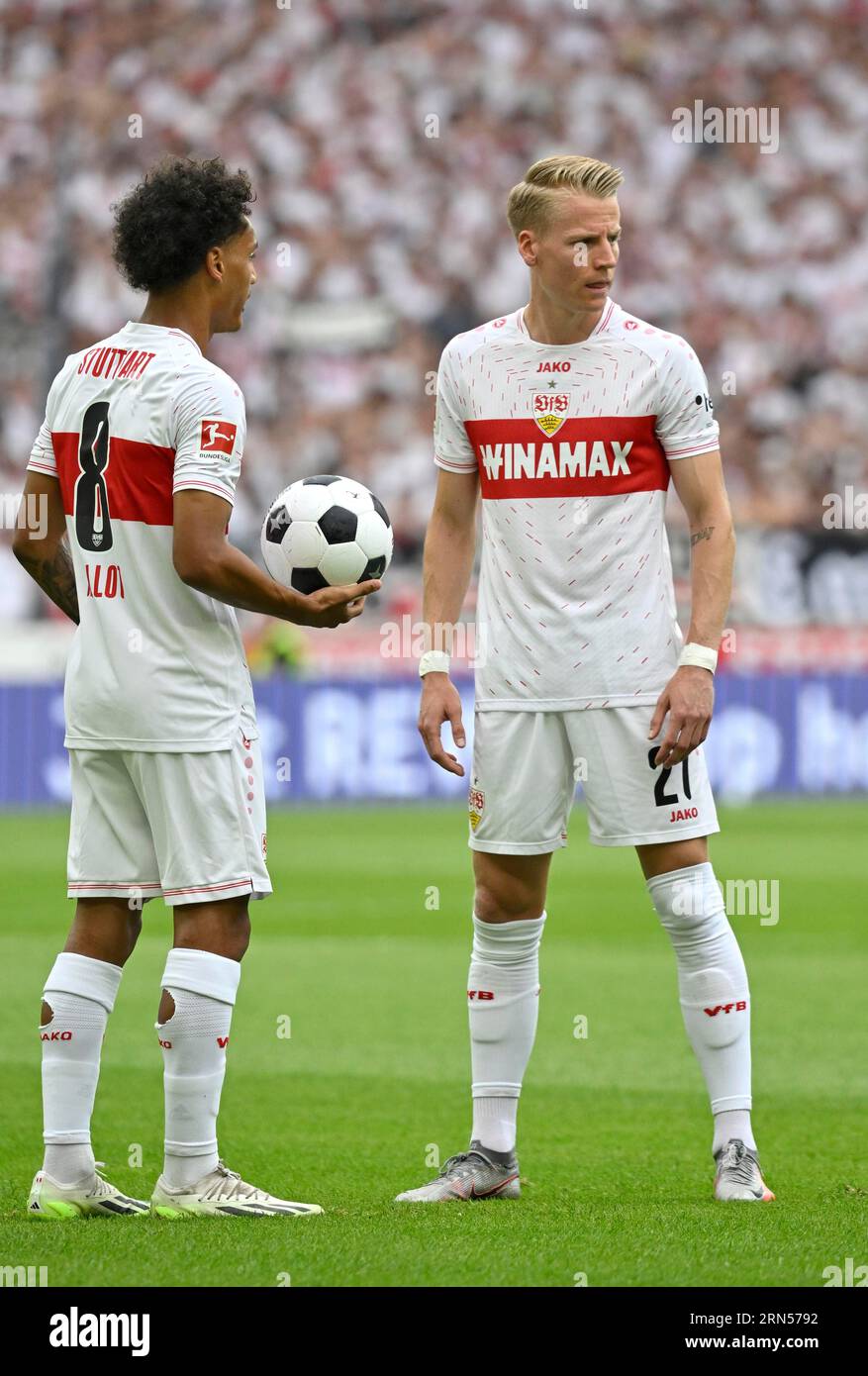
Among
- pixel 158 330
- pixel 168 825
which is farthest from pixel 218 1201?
pixel 158 330

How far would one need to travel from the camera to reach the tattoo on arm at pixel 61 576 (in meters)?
4.37

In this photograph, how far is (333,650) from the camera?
18344 mm

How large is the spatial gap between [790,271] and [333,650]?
8196mm

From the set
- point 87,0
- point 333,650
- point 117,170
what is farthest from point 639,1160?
point 87,0

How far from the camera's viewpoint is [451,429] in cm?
456

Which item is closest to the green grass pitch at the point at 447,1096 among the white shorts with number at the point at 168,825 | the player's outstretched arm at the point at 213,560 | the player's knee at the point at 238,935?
the player's knee at the point at 238,935

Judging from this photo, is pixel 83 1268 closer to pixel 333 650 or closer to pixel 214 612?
pixel 214 612

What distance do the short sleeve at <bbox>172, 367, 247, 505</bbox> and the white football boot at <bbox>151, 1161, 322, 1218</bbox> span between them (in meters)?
1.38

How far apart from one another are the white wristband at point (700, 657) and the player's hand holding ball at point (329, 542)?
0.69 m

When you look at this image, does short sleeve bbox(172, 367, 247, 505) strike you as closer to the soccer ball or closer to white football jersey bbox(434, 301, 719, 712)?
the soccer ball

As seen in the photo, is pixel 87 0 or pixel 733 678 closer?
pixel 733 678

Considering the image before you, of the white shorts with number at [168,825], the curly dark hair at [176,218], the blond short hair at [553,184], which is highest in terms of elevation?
the blond short hair at [553,184]
